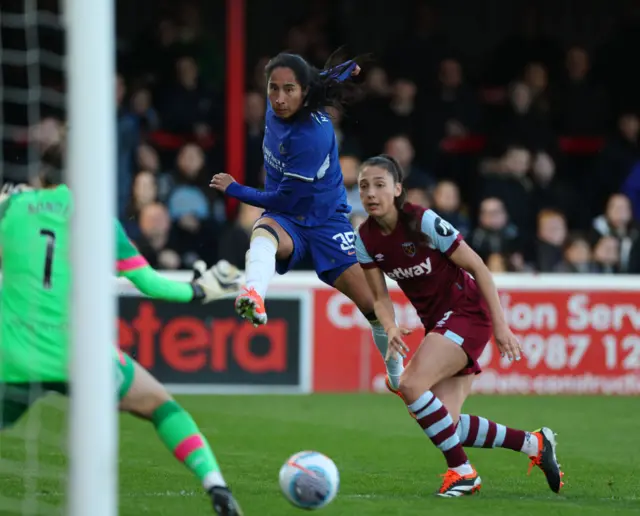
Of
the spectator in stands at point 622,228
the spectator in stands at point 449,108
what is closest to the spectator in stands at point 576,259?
the spectator in stands at point 622,228

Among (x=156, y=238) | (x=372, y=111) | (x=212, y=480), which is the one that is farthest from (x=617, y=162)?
(x=212, y=480)

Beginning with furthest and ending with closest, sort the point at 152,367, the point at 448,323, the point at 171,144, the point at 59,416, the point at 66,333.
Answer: the point at 171,144 → the point at 152,367 → the point at 59,416 → the point at 448,323 → the point at 66,333

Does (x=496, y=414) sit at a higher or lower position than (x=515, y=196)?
lower

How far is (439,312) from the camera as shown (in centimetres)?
720

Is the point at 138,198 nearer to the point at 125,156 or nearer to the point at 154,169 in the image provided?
the point at 125,156

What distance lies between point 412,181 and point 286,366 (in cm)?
249

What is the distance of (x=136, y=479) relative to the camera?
23.7 ft

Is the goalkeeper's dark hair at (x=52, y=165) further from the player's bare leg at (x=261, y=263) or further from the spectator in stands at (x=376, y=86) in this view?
the spectator in stands at (x=376, y=86)

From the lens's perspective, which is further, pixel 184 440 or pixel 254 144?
pixel 254 144

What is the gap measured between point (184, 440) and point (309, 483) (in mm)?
659

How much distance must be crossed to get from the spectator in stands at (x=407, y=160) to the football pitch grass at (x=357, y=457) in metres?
2.48

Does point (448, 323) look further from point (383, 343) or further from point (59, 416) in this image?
point (59, 416)

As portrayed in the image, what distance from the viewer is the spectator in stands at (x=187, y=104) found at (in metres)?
14.4

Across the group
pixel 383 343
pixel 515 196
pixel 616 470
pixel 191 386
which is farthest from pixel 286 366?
pixel 616 470
